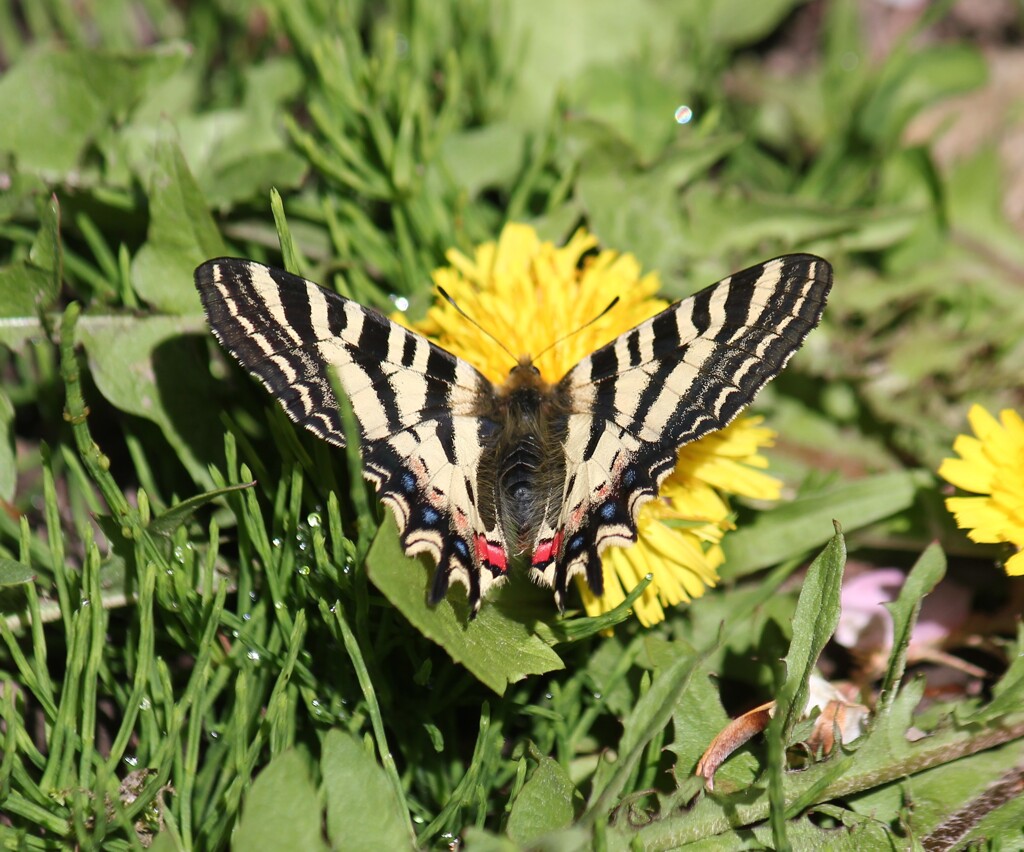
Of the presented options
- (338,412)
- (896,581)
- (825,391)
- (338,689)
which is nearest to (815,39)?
(825,391)

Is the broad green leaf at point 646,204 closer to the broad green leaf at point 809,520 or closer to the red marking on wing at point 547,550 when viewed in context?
the broad green leaf at point 809,520

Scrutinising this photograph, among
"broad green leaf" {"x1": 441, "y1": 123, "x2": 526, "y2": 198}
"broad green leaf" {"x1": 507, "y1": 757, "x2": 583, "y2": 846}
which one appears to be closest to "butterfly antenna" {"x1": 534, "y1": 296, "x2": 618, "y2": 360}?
"broad green leaf" {"x1": 441, "y1": 123, "x2": 526, "y2": 198}

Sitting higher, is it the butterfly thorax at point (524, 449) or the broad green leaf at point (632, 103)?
the broad green leaf at point (632, 103)

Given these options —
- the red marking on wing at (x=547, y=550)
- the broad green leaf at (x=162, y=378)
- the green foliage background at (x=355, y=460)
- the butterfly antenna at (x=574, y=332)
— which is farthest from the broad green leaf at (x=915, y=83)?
the broad green leaf at (x=162, y=378)

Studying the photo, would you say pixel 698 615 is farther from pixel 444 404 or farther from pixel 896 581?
pixel 444 404

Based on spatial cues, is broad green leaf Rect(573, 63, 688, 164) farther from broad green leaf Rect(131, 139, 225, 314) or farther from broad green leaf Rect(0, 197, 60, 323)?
broad green leaf Rect(0, 197, 60, 323)

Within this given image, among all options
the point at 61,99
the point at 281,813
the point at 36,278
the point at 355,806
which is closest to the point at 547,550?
the point at 355,806

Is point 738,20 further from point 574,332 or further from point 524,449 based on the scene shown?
→ point 524,449
